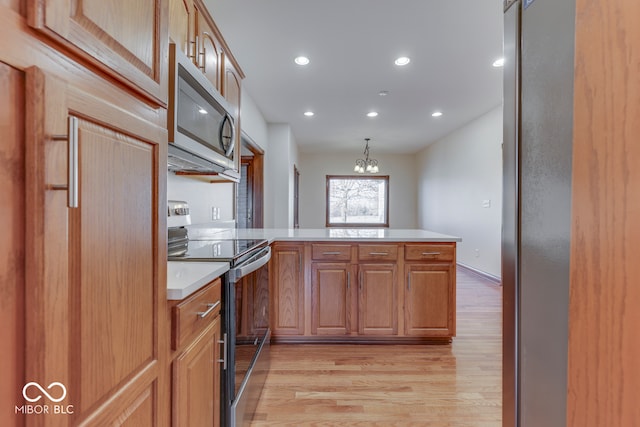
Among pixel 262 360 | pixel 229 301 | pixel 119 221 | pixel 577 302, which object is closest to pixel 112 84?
pixel 119 221

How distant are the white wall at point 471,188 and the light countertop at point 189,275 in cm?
425

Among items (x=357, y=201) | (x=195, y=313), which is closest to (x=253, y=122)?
(x=195, y=313)

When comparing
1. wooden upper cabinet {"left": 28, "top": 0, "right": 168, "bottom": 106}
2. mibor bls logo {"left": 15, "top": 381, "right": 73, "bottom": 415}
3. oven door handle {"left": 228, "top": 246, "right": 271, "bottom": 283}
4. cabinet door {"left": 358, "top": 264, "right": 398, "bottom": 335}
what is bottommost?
cabinet door {"left": 358, "top": 264, "right": 398, "bottom": 335}

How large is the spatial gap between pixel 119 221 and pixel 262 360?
1.53 meters

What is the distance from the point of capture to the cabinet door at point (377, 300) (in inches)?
99.6

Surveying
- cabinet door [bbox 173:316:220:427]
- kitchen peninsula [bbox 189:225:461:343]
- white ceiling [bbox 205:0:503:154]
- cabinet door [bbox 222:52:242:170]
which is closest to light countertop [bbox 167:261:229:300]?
cabinet door [bbox 173:316:220:427]

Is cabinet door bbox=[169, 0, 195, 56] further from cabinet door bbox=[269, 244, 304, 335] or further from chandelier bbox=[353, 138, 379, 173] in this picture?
chandelier bbox=[353, 138, 379, 173]

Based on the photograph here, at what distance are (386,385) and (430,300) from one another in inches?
31.9

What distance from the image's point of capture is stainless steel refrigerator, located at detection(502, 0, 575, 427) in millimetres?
584

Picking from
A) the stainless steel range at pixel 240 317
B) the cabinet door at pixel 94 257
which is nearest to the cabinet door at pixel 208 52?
the stainless steel range at pixel 240 317

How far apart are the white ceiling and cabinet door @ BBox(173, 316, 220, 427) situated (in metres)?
2.18

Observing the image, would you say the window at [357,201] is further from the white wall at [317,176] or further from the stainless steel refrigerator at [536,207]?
the stainless steel refrigerator at [536,207]

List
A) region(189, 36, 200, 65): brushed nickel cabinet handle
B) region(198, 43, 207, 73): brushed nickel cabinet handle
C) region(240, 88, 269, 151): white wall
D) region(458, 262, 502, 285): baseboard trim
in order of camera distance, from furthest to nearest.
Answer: region(458, 262, 502, 285): baseboard trim, region(240, 88, 269, 151): white wall, region(198, 43, 207, 73): brushed nickel cabinet handle, region(189, 36, 200, 65): brushed nickel cabinet handle

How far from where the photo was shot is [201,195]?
2.52 metres
